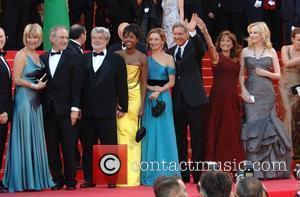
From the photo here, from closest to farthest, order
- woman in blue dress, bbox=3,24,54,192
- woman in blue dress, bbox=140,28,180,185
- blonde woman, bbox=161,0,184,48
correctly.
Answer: woman in blue dress, bbox=3,24,54,192 < woman in blue dress, bbox=140,28,180,185 < blonde woman, bbox=161,0,184,48

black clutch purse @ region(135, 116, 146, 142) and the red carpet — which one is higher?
black clutch purse @ region(135, 116, 146, 142)

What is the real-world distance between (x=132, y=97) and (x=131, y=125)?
0.33m

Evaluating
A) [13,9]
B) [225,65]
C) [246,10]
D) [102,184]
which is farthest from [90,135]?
[246,10]

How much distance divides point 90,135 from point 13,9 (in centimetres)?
415

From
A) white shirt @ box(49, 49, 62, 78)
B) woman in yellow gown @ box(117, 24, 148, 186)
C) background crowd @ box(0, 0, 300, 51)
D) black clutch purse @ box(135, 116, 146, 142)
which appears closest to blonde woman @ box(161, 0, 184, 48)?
background crowd @ box(0, 0, 300, 51)

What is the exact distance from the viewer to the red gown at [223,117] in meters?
11.7

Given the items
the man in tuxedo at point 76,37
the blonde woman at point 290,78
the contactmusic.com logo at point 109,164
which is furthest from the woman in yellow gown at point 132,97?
the blonde woman at point 290,78

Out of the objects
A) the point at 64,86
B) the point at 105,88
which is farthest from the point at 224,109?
the point at 64,86

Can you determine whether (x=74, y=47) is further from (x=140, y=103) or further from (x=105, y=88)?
(x=140, y=103)

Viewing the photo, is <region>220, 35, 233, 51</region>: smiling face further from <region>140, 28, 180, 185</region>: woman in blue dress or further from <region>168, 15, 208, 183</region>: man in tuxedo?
<region>140, 28, 180, 185</region>: woman in blue dress

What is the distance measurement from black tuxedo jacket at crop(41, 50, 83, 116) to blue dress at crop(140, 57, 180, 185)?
3.24ft

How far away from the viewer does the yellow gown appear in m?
11.1

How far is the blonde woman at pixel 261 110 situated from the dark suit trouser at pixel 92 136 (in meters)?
1.83

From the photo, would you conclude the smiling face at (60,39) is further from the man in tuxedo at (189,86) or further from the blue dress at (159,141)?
the man in tuxedo at (189,86)
